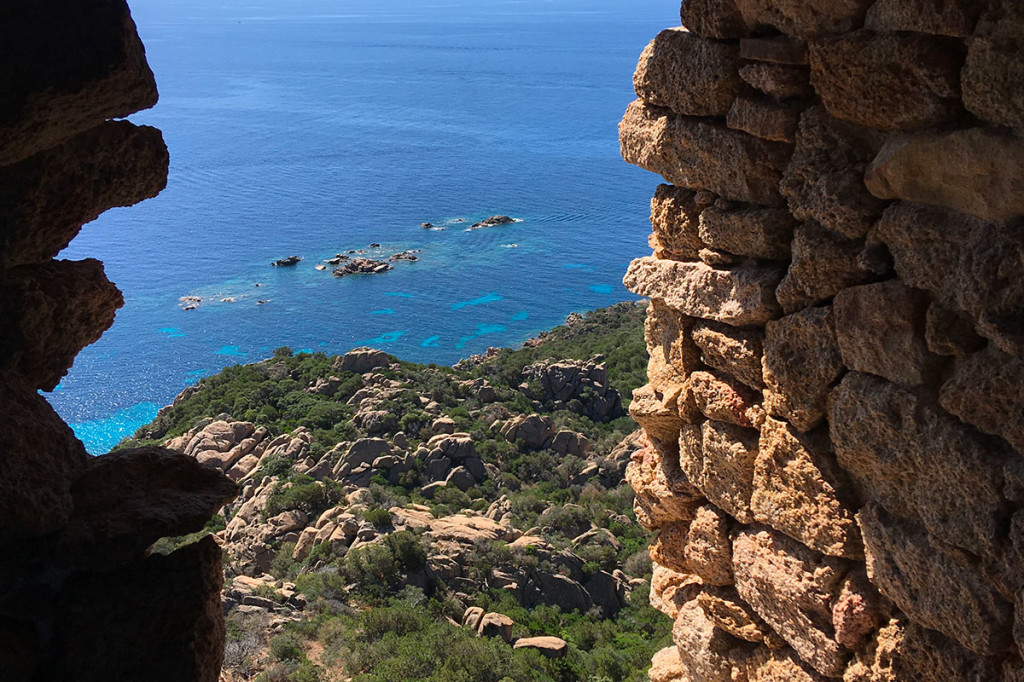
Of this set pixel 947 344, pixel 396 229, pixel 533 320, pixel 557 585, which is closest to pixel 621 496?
pixel 557 585

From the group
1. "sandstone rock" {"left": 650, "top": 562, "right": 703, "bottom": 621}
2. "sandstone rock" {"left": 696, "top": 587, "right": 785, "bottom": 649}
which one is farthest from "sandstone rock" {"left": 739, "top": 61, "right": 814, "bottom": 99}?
"sandstone rock" {"left": 650, "top": 562, "right": 703, "bottom": 621}

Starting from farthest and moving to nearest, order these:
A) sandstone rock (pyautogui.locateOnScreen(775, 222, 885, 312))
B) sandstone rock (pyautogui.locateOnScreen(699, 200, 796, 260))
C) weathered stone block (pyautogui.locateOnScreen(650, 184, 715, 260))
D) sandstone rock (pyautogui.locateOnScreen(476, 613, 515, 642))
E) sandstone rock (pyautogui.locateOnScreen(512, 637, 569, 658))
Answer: sandstone rock (pyautogui.locateOnScreen(476, 613, 515, 642)) < sandstone rock (pyautogui.locateOnScreen(512, 637, 569, 658)) < weathered stone block (pyautogui.locateOnScreen(650, 184, 715, 260)) < sandstone rock (pyautogui.locateOnScreen(699, 200, 796, 260)) < sandstone rock (pyautogui.locateOnScreen(775, 222, 885, 312))

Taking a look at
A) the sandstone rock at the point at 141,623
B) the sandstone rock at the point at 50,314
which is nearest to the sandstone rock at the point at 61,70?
the sandstone rock at the point at 50,314

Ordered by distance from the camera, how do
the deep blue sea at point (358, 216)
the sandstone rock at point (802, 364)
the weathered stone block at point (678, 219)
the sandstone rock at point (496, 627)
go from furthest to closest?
the deep blue sea at point (358, 216)
the sandstone rock at point (496, 627)
the weathered stone block at point (678, 219)
the sandstone rock at point (802, 364)

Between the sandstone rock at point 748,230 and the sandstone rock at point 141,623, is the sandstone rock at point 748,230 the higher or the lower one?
the higher one

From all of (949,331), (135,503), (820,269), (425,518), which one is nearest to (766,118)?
(820,269)

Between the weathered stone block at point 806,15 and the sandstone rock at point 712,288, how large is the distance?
985 mm

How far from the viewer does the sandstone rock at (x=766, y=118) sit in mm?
3803

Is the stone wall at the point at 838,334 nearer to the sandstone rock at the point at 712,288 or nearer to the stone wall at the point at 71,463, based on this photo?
the sandstone rock at the point at 712,288

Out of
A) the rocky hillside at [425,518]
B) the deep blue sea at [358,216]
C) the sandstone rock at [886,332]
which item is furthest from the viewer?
the deep blue sea at [358,216]

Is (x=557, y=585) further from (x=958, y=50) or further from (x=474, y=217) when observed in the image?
(x=474, y=217)

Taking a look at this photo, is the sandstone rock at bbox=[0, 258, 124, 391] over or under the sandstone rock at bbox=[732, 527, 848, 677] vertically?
over

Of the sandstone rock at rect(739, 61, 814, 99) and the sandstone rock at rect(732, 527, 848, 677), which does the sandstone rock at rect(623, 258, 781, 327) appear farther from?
the sandstone rock at rect(732, 527, 848, 677)

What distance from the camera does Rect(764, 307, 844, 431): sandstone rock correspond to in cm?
373
